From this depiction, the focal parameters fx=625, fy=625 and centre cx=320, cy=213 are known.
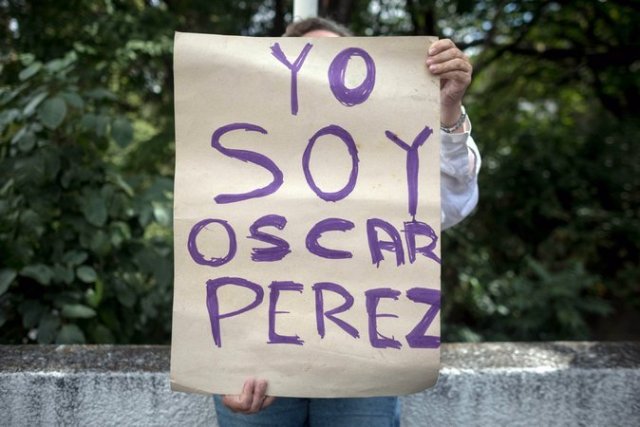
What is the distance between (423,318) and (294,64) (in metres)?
0.62

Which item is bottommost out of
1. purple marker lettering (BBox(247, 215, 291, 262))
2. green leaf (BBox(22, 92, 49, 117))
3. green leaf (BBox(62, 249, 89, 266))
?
green leaf (BBox(62, 249, 89, 266))

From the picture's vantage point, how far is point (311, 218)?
1.36 metres

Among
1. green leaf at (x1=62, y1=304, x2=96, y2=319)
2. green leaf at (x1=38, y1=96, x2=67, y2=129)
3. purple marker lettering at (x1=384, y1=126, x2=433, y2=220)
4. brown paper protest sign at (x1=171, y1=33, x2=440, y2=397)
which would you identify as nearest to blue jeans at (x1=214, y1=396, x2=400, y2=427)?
brown paper protest sign at (x1=171, y1=33, x2=440, y2=397)

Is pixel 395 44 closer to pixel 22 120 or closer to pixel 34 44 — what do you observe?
pixel 22 120

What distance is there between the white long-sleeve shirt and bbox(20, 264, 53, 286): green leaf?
4.21 ft

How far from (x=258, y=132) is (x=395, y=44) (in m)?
0.36

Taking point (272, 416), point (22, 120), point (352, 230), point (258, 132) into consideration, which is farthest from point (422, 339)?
point (22, 120)

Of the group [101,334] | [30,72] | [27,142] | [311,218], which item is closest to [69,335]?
[101,334]

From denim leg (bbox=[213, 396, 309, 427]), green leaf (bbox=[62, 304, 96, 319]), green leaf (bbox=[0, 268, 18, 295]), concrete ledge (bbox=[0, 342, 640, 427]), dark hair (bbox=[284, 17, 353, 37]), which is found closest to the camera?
denim leg (bbox=[213, 396, 309, 427])

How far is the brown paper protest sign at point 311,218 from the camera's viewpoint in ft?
4.45

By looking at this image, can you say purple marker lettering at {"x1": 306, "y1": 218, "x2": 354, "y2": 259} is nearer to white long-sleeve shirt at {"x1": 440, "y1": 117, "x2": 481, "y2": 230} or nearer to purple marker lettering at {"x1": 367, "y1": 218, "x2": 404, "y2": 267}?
purple marker lettering at {"x1": 367, "y1": 218, "x2": 404, "y2": 267}

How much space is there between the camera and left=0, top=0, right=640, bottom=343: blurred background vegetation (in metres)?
2.19

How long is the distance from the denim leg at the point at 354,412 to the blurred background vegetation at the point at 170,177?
1006 millimetres

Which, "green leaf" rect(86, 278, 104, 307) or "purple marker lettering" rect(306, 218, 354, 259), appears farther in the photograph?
"green leaf" rect(86, 278, 104, 307)
